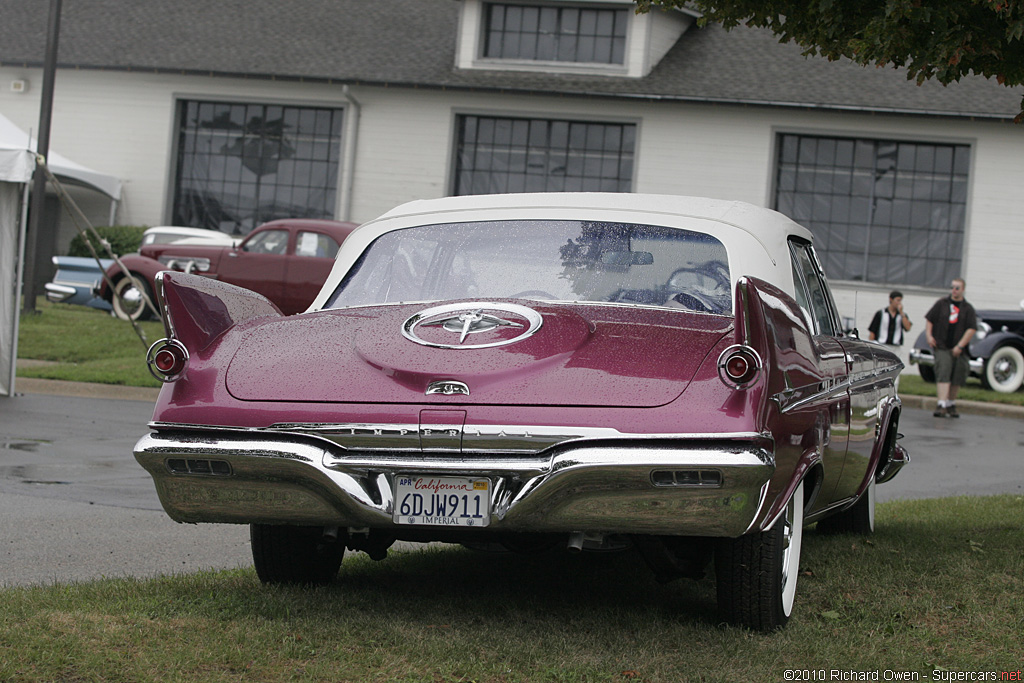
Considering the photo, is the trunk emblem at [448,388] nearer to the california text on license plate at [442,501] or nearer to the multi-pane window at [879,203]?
the california text on license plate at [442,501]

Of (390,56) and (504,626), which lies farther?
(390,56)

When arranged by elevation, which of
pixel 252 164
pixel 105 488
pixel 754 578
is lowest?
pixel 105 488

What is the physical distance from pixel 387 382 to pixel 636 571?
197cm

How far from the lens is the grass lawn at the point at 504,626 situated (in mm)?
3621

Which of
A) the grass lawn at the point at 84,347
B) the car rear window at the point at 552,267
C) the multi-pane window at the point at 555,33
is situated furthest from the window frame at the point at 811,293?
the multi-pane window at the point at 555,33

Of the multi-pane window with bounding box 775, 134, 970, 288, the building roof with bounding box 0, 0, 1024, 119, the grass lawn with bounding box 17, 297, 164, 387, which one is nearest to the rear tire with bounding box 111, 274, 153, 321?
the grass lawn with bounding box 17, 297, 164, 387

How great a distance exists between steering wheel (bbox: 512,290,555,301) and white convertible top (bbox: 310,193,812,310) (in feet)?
1.34

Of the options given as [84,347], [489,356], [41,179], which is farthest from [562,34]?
[489,356]

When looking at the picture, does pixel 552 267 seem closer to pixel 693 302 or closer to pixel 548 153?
pixel 693 302

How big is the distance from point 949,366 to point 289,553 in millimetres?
13500

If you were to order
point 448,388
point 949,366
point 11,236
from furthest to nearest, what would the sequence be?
point 949,366 < point 11,236 < point 448,388

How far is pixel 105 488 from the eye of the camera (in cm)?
752

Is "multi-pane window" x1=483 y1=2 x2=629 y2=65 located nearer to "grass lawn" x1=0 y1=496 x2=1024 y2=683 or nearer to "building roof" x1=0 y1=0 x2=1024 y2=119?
"building roof" x1=0 y1=0 x2=1024 y2=119

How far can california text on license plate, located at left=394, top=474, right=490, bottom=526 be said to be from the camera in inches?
147
